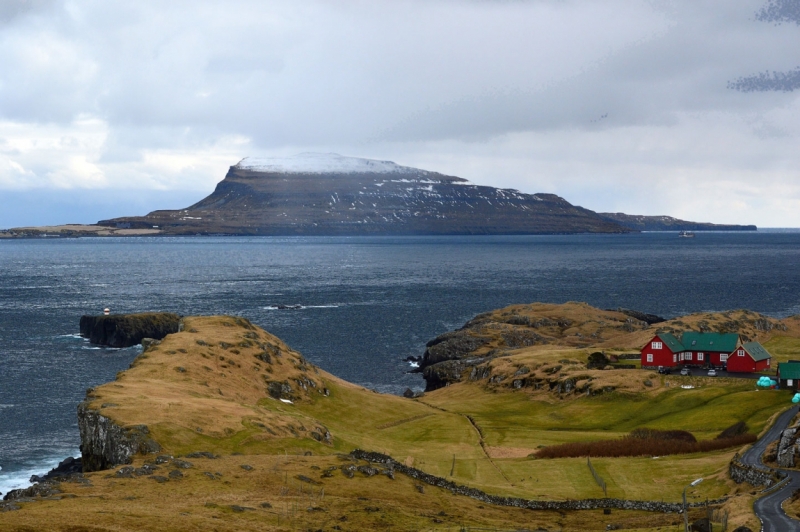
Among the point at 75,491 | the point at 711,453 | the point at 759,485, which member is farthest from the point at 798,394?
the point at 75,491

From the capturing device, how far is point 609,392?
95.3 m

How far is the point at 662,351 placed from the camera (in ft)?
334

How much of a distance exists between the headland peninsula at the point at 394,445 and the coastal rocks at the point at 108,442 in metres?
0.14

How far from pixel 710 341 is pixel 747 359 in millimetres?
5095

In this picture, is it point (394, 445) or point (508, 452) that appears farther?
point (394, 445)

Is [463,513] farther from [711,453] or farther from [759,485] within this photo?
[711,453]

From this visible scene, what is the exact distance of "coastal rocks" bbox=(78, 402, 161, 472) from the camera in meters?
57.7

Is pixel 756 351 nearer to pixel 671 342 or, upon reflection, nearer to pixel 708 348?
pixel 708 348

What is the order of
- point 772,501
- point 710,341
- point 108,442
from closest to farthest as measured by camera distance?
point 772,501, point 108,442, point 710,341

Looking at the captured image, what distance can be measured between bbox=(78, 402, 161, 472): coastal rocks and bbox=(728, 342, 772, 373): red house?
69949 mm

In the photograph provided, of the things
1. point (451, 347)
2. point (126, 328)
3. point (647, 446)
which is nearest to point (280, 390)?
point (647, 446)

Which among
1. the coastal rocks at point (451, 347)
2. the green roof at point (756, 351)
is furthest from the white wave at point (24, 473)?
the green roof at point (756, 351)

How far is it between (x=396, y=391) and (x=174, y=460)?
6054 cm

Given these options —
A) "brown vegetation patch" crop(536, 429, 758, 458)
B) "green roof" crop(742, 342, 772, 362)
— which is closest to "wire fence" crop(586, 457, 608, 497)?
"brown vegetation patch" crop(536, 429, 758, 458)
